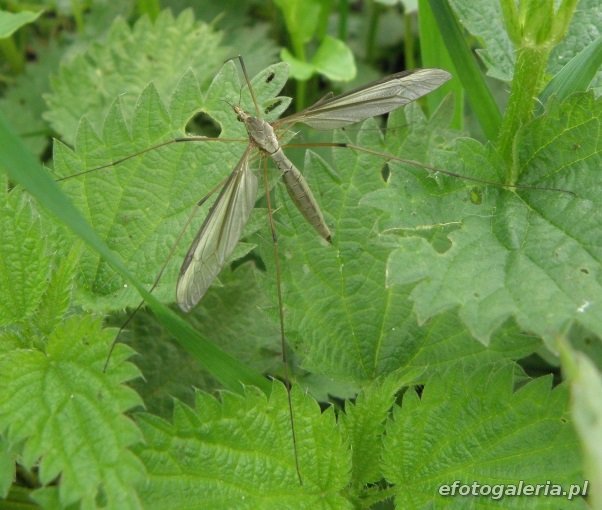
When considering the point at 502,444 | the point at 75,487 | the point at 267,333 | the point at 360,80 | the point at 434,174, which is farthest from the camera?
the point at 360,80

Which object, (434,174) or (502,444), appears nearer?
(502,444)

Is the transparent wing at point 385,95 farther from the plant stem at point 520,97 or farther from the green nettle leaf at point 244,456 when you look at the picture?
the green nettle leaf at point 244,456

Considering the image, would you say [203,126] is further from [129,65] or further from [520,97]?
[520,97]

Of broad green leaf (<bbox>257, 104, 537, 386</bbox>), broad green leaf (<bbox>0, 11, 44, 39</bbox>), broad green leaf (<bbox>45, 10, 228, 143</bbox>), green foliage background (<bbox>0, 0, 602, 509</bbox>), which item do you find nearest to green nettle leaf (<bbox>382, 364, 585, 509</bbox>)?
green foliage background (<bbox>0, 0, 602, 509</bbox>)

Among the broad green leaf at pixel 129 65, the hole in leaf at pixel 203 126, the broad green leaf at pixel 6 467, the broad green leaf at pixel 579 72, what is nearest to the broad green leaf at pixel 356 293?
the broad green leaf at pixel 579 72

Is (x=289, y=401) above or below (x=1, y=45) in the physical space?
below

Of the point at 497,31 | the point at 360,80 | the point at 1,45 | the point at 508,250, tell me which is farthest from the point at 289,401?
the point at 1,45

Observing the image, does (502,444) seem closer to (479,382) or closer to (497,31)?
(479,382)
